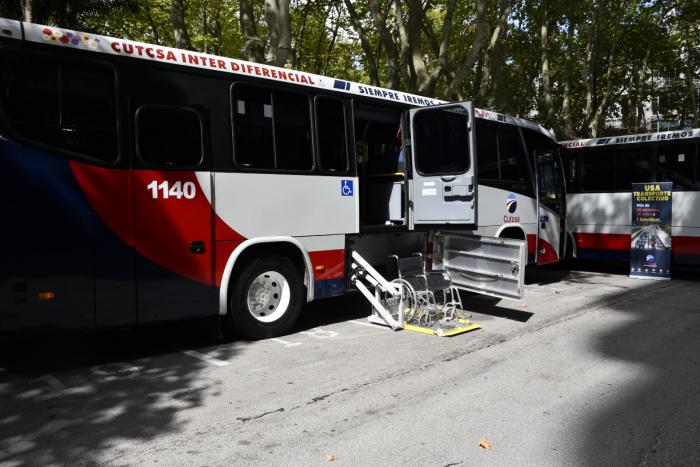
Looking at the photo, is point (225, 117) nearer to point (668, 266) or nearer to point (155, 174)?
point (155, 174)

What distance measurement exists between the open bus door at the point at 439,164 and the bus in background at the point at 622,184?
605 centimetres

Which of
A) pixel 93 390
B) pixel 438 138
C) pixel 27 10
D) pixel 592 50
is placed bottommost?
pixel 93 390

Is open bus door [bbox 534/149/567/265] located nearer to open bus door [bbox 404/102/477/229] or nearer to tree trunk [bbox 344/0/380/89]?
open bus door [bbox 404/102/477/229]

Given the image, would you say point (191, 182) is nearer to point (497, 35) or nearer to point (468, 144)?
point (468, 144)

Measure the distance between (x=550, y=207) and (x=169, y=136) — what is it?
7613 millimetres

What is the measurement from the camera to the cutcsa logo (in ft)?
30.8

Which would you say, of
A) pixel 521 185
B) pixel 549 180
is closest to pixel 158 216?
pixel 521 185

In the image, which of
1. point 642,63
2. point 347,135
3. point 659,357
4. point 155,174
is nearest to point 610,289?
point 659,357

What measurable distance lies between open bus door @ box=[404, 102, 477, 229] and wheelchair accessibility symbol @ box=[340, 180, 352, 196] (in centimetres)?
117

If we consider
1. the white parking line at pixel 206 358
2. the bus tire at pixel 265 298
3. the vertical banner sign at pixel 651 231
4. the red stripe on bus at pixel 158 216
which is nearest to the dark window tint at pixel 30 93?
the red stripe on bus at pixel 158 216

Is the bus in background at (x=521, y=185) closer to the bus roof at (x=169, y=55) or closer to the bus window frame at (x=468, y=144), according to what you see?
the bus window frame at (x=468, y=144)

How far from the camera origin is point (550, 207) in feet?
35.0

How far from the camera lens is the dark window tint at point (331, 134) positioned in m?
6.76

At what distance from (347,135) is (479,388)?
142 inches
